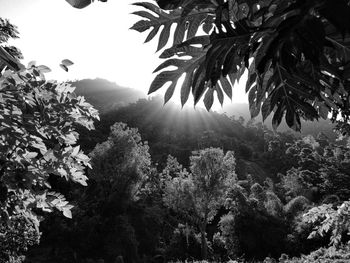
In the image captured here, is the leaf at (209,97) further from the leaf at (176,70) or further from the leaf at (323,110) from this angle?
the leaf at (323,110)

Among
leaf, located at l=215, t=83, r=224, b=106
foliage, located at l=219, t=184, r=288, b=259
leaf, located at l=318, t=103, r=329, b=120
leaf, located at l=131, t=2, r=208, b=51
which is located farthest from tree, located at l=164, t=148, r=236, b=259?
leaf, located at l=131, t=2, r=208, b=51

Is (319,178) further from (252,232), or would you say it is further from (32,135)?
(32,135)

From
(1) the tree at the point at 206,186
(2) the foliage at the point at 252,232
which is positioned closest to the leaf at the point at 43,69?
(2) the foliage at the point at 252,232

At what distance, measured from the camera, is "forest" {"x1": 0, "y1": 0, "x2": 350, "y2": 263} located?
106cm

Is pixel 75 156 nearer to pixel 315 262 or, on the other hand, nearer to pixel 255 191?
pixel 315 262

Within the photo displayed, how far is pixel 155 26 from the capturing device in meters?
1.42

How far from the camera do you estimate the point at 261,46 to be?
1011 mm

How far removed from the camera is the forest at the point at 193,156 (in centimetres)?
106

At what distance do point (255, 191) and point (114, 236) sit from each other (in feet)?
58.3

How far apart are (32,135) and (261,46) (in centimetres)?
192

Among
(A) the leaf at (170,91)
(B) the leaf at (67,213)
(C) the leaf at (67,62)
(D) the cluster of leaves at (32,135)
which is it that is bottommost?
(B) the leaf at (67,213)

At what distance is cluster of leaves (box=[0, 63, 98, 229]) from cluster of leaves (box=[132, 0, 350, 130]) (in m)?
1.16

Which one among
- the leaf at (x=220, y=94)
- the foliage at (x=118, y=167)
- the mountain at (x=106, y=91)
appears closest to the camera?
the leaf at (x=220, y=94)

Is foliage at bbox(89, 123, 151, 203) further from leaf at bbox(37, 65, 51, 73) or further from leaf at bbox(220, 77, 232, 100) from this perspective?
leaf at bbox(220, 77, 232, 100)
